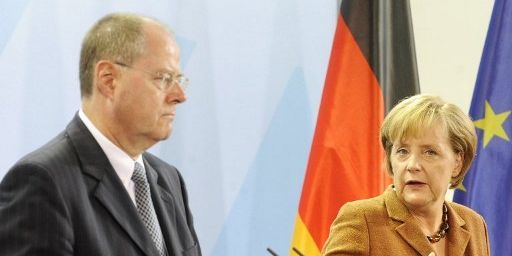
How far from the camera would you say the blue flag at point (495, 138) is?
11.8ft

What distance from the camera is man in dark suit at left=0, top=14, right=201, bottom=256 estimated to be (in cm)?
188

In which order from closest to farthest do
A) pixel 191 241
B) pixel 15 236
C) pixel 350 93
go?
pixel 15 236, pixel 191 241, pixel 350 93

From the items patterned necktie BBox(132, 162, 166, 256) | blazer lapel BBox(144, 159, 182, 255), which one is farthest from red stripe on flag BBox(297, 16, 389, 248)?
patterned necktie BBox(132, 162, 166, 256)

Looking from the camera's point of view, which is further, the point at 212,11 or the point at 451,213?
the point at 212,11

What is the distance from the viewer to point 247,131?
405 centimetres

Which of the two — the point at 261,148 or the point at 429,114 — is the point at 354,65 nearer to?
the point at 261,148

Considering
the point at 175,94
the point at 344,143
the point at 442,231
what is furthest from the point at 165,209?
the point at 344,143

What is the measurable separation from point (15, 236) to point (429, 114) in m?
1.28

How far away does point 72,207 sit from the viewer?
1.92 metres

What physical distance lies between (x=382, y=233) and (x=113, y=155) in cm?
85

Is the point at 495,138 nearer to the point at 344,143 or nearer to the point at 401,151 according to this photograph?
the point at 344,143

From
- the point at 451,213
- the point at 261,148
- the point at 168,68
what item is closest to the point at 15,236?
the point at 168,68

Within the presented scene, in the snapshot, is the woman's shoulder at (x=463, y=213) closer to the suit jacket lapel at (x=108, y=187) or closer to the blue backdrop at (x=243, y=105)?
the suit jacket lapel at (x=108, y=187)

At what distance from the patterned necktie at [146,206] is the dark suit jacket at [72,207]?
0.05 meters
